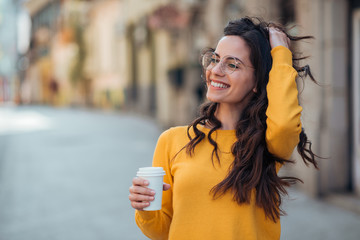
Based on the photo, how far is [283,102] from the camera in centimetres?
181

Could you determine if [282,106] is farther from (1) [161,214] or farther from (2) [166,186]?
(1) [161,214]

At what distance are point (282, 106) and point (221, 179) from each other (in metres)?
0.39

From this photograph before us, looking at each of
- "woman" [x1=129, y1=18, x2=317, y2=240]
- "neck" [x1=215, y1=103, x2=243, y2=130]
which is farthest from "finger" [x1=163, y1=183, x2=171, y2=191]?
"neck" [x1=215, y1=103, x2=243, y2=130]

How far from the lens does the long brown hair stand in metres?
1.87

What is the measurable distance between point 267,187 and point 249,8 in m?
7.14

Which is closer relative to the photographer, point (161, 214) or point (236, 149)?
point (236, 149)

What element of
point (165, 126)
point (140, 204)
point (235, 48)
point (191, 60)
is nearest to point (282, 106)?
point (235, 48)

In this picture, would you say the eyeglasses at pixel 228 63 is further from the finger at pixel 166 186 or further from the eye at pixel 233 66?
the finger at pixel 166 186

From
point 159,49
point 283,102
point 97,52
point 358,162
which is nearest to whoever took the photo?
point 283,102

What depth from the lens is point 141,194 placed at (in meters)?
1.81

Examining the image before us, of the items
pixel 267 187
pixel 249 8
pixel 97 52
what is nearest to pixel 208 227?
pixel 267 187

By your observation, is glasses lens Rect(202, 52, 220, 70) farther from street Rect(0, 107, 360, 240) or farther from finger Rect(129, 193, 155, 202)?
street Rect(0, 107, 360, 240)

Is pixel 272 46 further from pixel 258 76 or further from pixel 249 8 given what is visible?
pixel 249 8

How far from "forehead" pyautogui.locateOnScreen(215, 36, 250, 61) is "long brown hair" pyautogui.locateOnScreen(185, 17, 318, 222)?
0.02 metres
